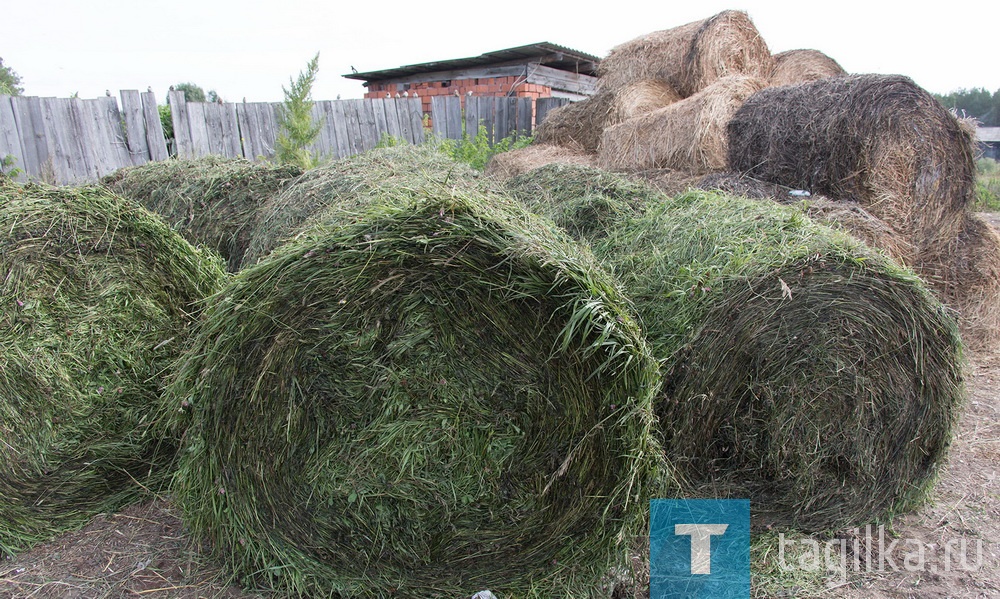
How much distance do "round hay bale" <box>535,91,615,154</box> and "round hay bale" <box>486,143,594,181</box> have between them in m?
0.23

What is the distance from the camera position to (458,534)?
8.13 ft

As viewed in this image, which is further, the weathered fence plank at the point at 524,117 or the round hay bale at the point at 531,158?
the weathered fence plank at the point at 524,117

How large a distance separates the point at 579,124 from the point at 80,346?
322 inches

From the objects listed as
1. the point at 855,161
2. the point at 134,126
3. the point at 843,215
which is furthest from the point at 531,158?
the point at 134,126

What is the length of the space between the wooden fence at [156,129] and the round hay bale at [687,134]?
4697mm

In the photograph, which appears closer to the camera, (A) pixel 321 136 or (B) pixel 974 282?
(B) pixel 974 282

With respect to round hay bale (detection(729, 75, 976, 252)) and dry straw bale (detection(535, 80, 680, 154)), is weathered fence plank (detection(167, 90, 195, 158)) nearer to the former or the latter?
dry straw bale (detection(535, 80, 680, 154))

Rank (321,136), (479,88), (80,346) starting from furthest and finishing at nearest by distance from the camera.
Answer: (479,88)
(321,136)
(80,346)

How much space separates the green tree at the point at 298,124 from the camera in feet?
30.4

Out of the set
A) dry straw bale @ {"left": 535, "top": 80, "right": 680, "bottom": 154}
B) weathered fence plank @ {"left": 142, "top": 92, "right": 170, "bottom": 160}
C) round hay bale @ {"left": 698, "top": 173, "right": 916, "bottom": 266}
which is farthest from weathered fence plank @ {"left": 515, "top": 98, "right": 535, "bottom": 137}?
round hay bale @ {"left": 698, "top": 173, "right": 916, "bottom": 266}

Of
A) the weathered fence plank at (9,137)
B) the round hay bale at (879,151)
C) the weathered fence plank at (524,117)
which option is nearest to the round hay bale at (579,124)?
the weathered fence plank at (524,117)

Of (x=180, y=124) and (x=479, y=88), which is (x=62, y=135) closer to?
(x=180, y=124)

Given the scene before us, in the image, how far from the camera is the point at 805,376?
2.78m

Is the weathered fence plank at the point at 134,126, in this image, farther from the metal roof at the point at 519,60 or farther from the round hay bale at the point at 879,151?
the metal roof at the point at 519,60
